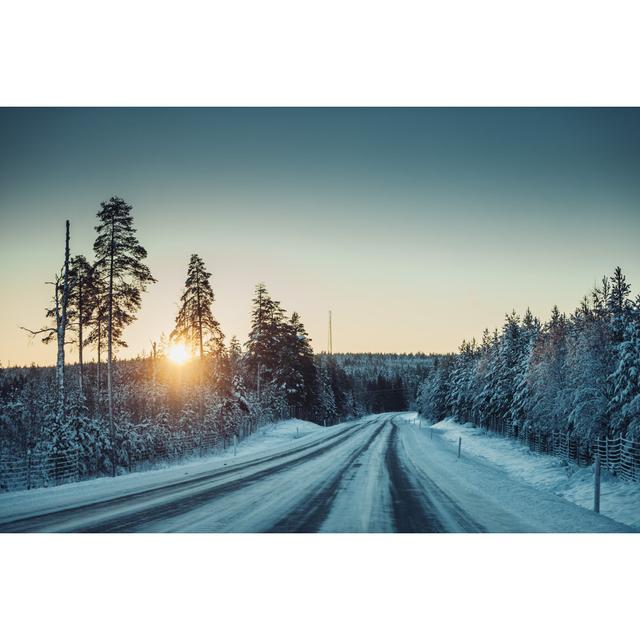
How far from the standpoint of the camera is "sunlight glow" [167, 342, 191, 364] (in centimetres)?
3566

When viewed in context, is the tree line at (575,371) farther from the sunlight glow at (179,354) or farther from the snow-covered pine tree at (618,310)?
the sunlight glow at (179,354)

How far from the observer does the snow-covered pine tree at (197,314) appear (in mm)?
33062

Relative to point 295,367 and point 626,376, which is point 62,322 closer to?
point 626,376

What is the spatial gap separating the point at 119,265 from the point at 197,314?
13.2 meters

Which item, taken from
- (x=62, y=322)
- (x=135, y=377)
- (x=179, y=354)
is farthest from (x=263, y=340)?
(x=62, y=322)

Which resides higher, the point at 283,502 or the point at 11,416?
the point at 11,416

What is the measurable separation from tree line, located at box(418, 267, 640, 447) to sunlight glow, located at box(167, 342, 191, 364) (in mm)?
24277

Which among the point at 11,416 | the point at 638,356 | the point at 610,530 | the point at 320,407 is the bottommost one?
the point at 320,407

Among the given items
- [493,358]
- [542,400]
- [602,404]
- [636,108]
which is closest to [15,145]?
[636,108]

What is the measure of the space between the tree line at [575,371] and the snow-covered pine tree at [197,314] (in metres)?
22.1

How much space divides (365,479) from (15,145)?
41.6ft

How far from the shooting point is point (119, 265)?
2050 cm
